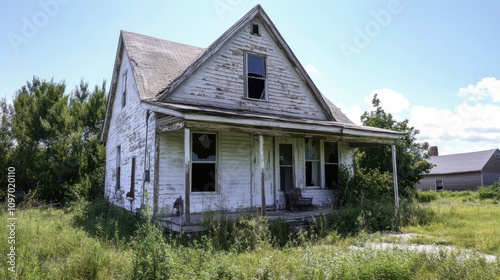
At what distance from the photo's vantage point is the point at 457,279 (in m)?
4.36

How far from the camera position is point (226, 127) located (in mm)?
8352

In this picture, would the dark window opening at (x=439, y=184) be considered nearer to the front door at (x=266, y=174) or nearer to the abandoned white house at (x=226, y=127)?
the abandoned white house at (x=226, y=127)

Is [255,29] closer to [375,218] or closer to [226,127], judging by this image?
[226,127]

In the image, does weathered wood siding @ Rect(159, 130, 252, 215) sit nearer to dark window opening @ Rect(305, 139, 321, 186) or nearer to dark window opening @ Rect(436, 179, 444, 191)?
dark window opening @ Rect(305, 139, 321, 186)

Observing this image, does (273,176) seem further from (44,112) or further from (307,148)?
(44,112)

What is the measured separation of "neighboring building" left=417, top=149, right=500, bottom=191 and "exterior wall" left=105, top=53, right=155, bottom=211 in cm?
3141

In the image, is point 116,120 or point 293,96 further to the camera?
point 116,120

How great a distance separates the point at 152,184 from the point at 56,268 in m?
4.40

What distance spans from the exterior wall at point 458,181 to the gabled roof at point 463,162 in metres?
0.56

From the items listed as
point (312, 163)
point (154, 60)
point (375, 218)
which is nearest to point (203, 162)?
point (312, 163)

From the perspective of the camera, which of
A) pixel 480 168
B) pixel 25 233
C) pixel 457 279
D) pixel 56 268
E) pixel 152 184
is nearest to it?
pixel 457 279

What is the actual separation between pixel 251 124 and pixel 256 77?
12.1 ft

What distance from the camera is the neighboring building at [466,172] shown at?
35219 mm

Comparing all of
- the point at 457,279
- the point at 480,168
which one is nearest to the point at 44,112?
the point at 457,279
